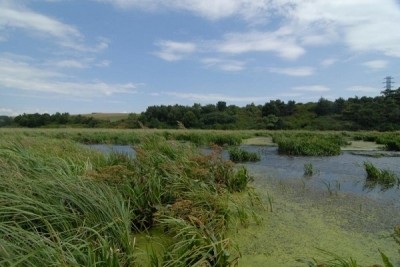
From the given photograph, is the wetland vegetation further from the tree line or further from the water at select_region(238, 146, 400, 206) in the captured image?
the tree line

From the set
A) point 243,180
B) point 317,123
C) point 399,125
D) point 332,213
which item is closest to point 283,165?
point 243,180

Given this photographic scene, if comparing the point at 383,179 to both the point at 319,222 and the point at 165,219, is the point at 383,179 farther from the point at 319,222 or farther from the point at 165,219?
the point at 165,219

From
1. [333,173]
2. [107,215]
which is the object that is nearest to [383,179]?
[333,173]

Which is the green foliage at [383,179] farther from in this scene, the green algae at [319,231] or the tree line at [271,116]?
the tree line at [271,116]

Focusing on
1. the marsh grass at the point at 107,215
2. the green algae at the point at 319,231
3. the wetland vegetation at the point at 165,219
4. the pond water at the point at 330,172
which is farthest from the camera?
the pond water at the point at 330,172

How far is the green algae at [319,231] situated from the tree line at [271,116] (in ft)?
104

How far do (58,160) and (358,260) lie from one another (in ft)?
15.4

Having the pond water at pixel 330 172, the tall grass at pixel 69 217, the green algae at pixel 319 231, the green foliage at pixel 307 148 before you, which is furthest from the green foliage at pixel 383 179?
the tall grass at pixel 69 217

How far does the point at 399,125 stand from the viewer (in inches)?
1426

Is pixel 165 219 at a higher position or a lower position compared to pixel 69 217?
lower

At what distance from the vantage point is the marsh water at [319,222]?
4.07 m

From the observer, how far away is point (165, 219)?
414 cm

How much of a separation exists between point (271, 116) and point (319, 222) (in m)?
43.5

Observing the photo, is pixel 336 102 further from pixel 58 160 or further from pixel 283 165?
pixel 58 160
